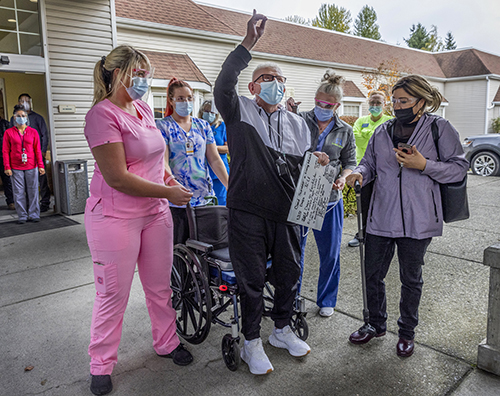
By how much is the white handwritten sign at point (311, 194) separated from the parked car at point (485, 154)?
10937mm

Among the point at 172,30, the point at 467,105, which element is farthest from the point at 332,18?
the point at 172,30

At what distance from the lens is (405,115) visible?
2.80 m

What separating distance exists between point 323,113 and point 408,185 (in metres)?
0.93

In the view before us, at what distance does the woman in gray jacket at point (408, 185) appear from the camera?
2.72m

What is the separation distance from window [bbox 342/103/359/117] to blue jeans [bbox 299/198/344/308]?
57.2 ft

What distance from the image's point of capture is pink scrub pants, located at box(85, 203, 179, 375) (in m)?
2.44

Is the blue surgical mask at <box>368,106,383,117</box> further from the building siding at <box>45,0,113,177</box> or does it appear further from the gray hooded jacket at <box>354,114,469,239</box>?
the building siding at <box>45,0,113,177</box>

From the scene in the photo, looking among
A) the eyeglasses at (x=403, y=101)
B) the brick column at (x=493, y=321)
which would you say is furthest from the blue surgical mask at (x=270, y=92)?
the brick column at (x=493, y=321)

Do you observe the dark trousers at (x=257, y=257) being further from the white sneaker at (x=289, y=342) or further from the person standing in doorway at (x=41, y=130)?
the person standing in doorway at (x=41, y=130)

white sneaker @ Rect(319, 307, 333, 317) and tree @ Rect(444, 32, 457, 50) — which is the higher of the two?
tree @ Rect(444, 32, 457, 50)

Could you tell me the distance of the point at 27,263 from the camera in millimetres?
5016

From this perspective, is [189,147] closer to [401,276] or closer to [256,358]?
[256,358]

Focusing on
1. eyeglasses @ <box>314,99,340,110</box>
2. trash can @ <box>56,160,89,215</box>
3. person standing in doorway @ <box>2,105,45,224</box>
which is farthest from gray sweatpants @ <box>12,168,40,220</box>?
eyeglasses @ <box>314,99,340,110</box>

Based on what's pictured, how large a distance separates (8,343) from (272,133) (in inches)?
102
